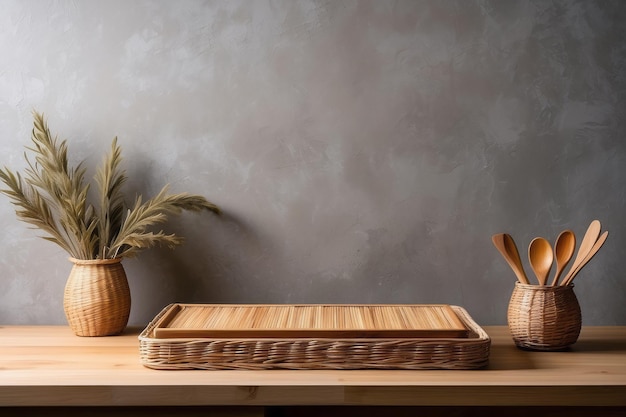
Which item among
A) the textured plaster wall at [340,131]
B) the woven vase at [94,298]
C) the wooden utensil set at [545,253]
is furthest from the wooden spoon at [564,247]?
the woven vase at [94,298]

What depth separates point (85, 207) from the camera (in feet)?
5.07

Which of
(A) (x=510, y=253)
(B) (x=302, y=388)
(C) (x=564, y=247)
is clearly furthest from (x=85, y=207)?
(C) (x=564, y=247)

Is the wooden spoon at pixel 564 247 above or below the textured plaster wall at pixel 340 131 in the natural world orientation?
below

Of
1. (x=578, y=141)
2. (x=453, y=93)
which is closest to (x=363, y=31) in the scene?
(x=453, y=93)

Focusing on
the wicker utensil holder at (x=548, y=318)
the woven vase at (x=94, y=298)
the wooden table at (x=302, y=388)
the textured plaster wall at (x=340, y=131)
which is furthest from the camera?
the textured plaster wall at (x=340, y=131)

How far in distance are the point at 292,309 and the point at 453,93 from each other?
0.64m

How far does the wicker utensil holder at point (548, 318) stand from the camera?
1297mm

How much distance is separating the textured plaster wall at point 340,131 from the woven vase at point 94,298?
6.5 inches

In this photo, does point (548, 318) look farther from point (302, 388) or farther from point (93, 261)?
point (93, 261)

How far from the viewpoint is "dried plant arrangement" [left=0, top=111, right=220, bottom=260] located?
1.41 m

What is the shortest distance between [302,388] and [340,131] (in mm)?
684

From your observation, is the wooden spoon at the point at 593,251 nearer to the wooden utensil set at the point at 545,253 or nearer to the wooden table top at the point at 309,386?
the wooden utensil set at the point at 545,253

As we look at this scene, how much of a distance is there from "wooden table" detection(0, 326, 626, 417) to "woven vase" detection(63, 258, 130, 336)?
0.20 m

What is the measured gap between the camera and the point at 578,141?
1.55m
